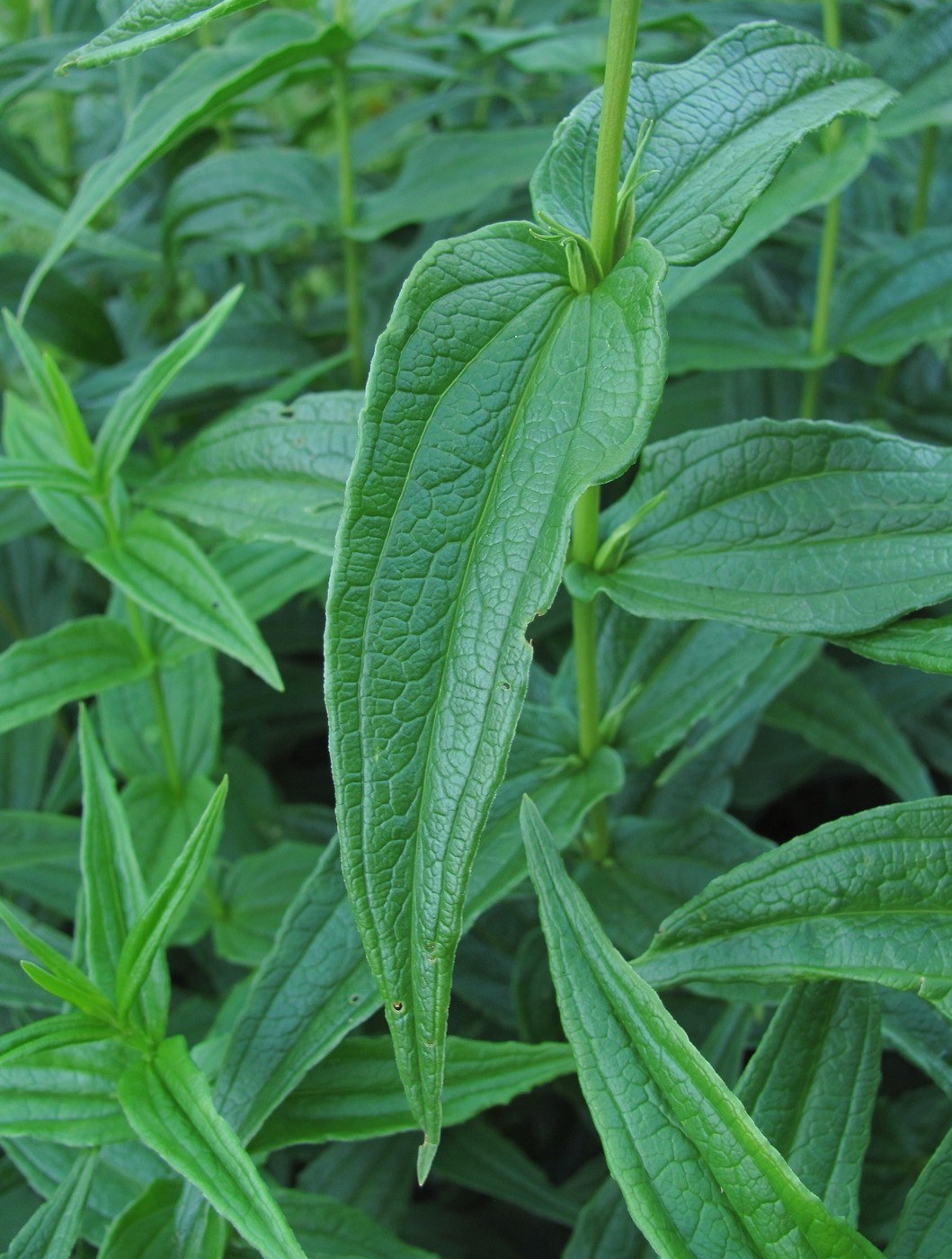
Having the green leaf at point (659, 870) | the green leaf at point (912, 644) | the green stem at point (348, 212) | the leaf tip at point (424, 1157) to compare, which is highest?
the green stem at point (348, 212)

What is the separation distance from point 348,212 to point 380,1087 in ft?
2.98

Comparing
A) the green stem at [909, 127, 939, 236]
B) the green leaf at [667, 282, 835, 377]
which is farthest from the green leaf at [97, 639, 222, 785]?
the green stem at [909, 127, 939, 236]

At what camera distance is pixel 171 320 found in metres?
1.54

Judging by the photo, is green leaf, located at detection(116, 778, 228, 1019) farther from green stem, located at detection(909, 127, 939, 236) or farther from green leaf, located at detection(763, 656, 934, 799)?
green stem, located at detection(909, 127, 939, 236)

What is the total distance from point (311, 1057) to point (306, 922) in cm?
8

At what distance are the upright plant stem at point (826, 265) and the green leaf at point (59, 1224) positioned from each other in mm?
883

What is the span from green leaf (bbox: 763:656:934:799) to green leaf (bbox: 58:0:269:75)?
804 millimetres

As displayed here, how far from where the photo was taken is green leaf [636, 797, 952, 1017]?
584mm

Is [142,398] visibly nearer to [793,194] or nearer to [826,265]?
[793,194]

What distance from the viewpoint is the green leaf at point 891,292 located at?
1.14 meters

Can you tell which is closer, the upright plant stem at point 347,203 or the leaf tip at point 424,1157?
the leaf tip at point 424,1157

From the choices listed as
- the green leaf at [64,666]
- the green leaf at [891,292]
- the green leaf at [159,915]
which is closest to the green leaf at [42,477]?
the green leaf at [64,666]

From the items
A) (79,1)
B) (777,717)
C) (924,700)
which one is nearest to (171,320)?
(79,1)

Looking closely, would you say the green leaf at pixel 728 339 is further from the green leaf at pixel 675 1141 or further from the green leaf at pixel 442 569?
the green leaf at pixel 675 1141
